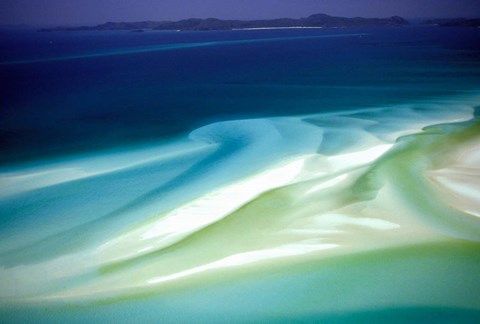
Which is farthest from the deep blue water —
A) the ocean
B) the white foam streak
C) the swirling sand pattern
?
the white foam streak

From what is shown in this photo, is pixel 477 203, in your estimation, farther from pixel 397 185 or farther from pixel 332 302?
pixel 332 302

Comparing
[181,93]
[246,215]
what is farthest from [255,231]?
[181,93]

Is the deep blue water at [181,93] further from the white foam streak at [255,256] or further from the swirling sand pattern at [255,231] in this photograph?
the white foam streak at [255,256]

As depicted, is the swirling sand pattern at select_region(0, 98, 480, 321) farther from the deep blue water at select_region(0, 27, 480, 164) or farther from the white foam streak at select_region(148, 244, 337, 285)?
the deep blue water at select_region(0, 27, 480, 164)

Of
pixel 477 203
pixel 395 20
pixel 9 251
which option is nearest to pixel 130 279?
pixel 9 251

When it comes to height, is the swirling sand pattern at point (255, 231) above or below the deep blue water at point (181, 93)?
below

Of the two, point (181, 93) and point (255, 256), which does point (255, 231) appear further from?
point (181, 93)

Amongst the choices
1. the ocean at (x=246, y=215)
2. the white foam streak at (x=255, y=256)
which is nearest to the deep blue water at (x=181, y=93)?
the ocean at (x=246, y=215)
